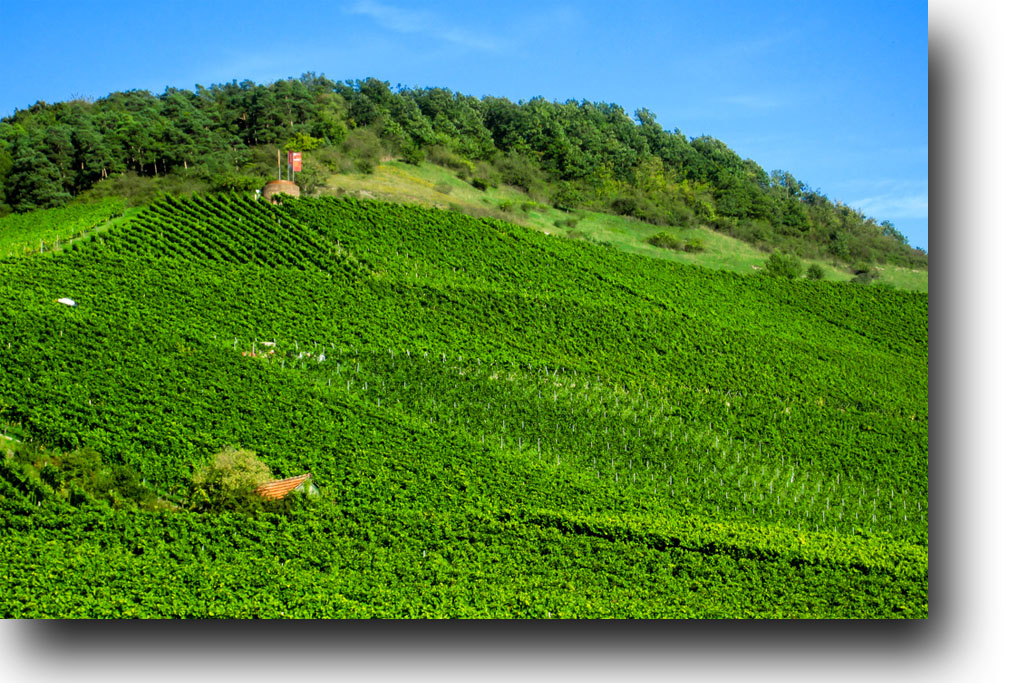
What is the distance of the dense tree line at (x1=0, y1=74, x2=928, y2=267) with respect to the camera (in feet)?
62.8

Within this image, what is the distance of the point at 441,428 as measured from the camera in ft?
35.2

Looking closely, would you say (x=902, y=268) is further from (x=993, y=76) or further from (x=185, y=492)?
(x=185, y=492)

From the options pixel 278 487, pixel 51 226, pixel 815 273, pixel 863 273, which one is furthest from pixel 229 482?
pixel 863 273

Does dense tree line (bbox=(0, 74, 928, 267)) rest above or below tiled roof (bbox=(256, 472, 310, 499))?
above

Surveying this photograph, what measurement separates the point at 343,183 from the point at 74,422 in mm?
11890

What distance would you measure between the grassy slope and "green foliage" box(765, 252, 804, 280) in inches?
8.0

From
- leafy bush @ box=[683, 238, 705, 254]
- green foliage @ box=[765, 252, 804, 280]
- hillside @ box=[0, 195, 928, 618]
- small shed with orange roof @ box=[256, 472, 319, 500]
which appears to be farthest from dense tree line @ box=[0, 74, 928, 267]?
small shed with orange roof @ box=[256, 472, 319, 500]

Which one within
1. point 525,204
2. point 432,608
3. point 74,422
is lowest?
point 432,608

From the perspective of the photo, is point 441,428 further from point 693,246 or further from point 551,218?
point 551,218

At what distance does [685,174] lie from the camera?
73.7 ft

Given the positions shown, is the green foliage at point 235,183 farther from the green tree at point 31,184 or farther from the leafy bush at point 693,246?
the leafy bush at point 693,246

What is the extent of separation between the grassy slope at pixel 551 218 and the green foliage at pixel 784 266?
0.20 meters

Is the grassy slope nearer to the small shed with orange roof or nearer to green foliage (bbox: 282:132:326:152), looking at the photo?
green foliage (bbox: 282:132:326:152)

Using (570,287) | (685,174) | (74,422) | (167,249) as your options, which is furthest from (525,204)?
(74,422)
